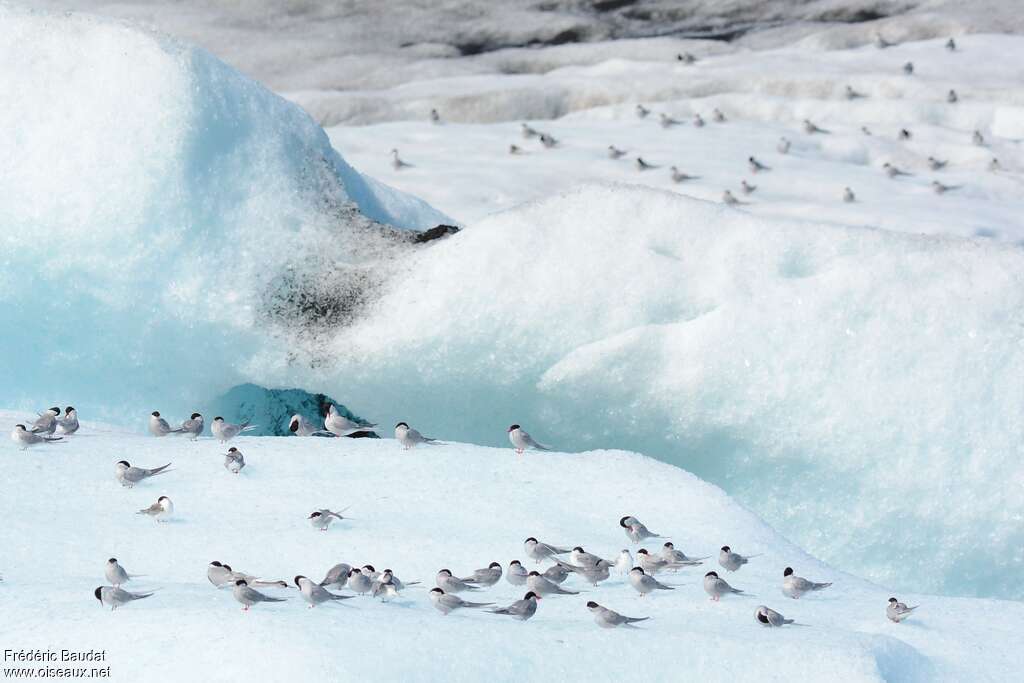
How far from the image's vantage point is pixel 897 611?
787 cm

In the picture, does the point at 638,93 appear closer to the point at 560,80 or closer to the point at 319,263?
the point at 560,80

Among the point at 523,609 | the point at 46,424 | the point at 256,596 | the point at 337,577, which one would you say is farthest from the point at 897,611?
the point at 46,424

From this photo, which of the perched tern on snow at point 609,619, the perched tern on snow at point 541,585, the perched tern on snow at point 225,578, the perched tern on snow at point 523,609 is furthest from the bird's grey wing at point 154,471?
the perched tern on snow at point 609,619

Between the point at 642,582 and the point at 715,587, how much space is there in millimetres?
383

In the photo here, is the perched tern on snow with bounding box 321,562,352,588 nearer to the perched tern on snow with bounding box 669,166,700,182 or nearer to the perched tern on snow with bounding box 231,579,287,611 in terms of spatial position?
the perched tern on snow with bounding box 231,579,287,611

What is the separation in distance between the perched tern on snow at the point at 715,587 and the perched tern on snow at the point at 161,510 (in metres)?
3.03

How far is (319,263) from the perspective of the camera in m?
12.6

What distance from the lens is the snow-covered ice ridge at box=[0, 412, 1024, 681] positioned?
650cm

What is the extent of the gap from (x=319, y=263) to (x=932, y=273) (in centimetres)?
492

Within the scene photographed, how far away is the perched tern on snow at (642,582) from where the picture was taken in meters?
7.94

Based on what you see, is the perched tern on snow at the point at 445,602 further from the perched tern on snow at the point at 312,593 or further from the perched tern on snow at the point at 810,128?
the perched tern on snow at the point at 810,128

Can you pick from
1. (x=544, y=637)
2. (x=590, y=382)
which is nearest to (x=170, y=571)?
(x=544, y=637)

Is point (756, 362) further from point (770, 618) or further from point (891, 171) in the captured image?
point (891, 171)

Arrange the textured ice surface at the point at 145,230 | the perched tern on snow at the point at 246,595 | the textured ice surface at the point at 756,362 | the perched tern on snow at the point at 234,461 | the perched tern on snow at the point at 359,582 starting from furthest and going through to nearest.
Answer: the textured ice surface at the point at 145,230
the textured ice surface at the point at 756,362
the perched tern on snow at the point at 234,461
the perched tern on snow at the point at 359,582
the perched tern on snow at the point at 246,595
